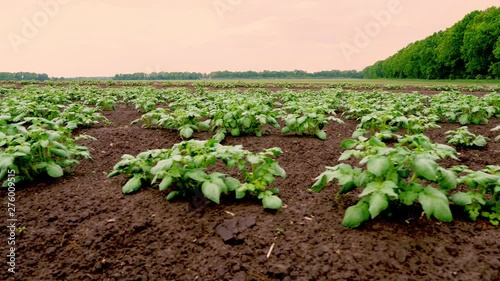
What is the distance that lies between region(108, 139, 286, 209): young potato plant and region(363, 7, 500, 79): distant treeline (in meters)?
48.5

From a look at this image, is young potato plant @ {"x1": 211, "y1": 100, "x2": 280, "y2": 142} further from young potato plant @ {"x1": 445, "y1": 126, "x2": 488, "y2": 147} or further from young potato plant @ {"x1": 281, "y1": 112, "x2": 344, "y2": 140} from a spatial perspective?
young potato plant @ {"x1": 445, "y1": 126, "x2": 488, "y2": 147}

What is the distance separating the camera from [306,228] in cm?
296

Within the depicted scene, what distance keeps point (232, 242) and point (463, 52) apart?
5920cm

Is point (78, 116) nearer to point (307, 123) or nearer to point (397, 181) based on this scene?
point (307, 123)

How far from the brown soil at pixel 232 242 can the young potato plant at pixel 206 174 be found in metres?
0.13

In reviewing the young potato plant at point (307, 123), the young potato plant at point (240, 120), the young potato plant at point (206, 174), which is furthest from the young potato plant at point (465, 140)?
the young potato plant at point (206, 174)

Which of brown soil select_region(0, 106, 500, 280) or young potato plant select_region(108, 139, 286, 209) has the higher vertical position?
young potato plant select_region(108, 139, 286, 209)

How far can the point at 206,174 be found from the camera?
3.29 metres

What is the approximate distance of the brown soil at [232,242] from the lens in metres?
2.49

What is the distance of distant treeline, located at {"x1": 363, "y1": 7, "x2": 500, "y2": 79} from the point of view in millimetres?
46781

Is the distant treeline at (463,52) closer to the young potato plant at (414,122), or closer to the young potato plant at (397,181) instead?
the young potato plant at (414,122)

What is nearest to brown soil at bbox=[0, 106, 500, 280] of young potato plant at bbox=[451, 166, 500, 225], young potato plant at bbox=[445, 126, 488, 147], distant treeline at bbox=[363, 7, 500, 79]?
young potato plant at bbox=[451, 166, 500, 225]

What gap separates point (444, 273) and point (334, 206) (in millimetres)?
1145

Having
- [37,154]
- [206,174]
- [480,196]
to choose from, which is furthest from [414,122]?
[37,154]
